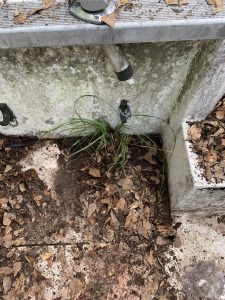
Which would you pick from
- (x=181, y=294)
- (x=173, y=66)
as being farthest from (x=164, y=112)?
(x=181, y=294)

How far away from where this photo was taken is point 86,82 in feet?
8.42

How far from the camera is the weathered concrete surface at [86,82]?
2.29 m

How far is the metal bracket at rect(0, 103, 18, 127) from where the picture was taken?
9.39 feet

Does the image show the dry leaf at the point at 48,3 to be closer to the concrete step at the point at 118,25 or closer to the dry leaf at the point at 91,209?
the concrete step at the point at 118,25

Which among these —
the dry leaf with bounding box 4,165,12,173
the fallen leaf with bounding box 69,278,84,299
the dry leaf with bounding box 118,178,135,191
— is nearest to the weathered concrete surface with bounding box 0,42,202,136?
the dry leaf with bounding box 4,165,12,173

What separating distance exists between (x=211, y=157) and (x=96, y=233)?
1196 millimetres

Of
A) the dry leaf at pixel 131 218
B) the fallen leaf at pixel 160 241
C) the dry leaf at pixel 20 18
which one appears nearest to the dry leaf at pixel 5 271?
the dry leaf at pixel 131 218

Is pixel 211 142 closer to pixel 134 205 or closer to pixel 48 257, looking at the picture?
pixel 134 205

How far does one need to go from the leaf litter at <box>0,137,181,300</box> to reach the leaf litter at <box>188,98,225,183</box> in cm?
73

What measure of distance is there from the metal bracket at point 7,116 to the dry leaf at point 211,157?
1637 mm

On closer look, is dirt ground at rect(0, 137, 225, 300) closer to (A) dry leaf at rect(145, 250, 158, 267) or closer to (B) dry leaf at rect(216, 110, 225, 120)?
(A) dry leaf at rect(145, 250, 158, 267)

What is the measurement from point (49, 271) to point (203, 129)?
5.55ft

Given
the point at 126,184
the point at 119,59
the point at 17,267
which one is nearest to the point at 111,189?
the point at 126,184

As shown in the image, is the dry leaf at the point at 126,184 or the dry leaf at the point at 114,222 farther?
the dry leaf at the point at 126,184
